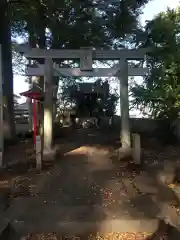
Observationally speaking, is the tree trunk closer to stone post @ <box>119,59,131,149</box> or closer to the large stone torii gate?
the large stone torii gate

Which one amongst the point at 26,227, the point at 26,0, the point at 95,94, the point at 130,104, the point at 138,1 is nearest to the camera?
the point at 26,227

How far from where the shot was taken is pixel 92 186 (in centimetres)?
881

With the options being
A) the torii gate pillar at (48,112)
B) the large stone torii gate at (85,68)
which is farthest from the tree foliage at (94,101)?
the torii gate pillar at (48,112)

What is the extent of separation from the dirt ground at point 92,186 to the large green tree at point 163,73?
149 centimetres

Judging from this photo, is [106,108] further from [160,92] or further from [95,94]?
[160,92]

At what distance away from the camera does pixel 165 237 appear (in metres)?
6.41

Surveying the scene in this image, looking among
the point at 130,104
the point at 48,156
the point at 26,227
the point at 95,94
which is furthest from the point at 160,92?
the point at 95,94

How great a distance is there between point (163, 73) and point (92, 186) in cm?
470

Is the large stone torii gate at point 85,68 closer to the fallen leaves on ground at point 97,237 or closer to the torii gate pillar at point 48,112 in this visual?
the torii gate pillar at point 48,112

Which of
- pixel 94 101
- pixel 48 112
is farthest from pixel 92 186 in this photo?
pixel 94 101

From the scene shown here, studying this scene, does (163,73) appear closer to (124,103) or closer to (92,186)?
(124,103)

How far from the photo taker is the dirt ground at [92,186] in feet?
24.3

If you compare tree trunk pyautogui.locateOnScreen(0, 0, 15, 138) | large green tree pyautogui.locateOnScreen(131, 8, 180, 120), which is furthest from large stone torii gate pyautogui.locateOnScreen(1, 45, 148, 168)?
tree trunk pyautogui.locateOnScreen(0, 0, 15, 138)

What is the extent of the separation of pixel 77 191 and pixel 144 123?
354 inches
